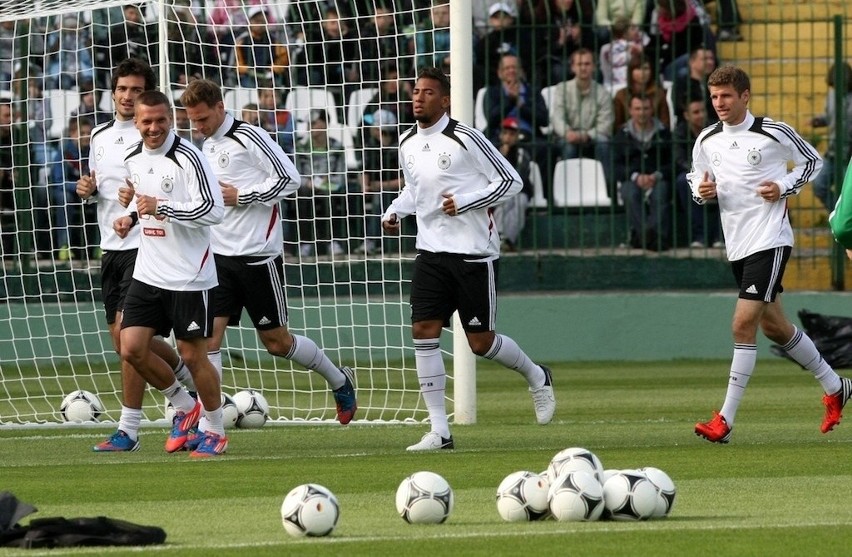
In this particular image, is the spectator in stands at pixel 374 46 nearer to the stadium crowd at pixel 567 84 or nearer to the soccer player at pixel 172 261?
the stadium crowd at pixel 567 84

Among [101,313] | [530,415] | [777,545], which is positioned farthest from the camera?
[101,313]

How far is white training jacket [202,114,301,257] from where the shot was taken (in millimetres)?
10836

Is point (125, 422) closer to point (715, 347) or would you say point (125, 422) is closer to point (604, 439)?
point (604, 439)

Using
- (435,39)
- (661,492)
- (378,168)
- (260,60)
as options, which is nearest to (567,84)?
(435,39)

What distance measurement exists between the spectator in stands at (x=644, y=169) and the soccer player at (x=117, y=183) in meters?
6.87

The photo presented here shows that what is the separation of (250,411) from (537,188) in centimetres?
603

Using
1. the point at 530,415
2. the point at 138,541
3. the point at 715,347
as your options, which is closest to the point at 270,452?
the point at 530,415

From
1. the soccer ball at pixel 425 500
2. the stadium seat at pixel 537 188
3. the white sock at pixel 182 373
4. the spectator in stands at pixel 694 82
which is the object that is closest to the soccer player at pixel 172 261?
the white sock at pixel 182 373

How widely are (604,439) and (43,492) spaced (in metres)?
3.68

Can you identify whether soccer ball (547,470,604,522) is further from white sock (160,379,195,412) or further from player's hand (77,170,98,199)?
player's hand (77,170,98,199)

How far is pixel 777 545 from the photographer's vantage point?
241 inches

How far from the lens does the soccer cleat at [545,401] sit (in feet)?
37.7

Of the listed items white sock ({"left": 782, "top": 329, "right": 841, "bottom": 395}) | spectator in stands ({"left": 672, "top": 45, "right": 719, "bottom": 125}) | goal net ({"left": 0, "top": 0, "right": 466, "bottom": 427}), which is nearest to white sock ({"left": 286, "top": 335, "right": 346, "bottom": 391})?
goal net ({"left": 0, "top": 0, "right": 466, "bottom": 427})

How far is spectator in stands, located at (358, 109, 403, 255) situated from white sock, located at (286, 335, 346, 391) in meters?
1.96
